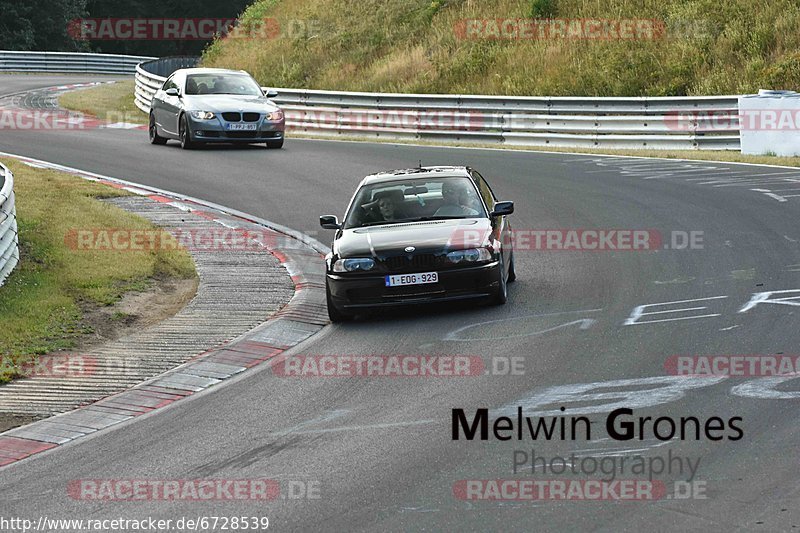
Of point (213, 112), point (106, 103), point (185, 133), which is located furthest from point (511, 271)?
point (106, 103)

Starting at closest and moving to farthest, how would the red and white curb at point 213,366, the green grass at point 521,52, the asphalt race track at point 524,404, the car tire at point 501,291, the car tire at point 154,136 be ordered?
the asphalt race track at point 524,404 < the red and white curb at point 213,366 < the car tire at point 501,291 < the car tire at point 154,136 < the green grass at point 521,52

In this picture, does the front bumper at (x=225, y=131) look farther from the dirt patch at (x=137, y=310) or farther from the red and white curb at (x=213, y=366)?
the dirt patch at (x=137, y=310)

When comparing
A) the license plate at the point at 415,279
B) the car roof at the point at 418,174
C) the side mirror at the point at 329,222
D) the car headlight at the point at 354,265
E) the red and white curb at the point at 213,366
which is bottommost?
the red and white curb at the point at 213,366

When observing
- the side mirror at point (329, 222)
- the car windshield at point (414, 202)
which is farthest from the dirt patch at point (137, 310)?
the car windshield at point (414, 202)

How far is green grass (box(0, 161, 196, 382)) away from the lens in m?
12.1

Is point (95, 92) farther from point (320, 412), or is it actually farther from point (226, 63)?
point (320, 412)

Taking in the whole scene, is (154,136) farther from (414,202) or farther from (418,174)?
(414,202)

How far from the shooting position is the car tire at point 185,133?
2700cm

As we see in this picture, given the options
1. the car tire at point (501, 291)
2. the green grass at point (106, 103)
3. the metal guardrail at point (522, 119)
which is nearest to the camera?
the car tire at point (501, 291)

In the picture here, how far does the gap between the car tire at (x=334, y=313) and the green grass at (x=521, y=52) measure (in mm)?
20831

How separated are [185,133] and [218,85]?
5.00 ft

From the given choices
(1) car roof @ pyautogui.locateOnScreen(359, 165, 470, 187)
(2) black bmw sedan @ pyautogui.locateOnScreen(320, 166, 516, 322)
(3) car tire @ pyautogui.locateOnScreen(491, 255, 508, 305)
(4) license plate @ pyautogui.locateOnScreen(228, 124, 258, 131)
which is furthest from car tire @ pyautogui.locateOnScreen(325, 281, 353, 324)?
(4) license plate @ pyautogui.locateOnScreen(228, 124, 258, 131)

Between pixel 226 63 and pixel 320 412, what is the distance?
120 ft

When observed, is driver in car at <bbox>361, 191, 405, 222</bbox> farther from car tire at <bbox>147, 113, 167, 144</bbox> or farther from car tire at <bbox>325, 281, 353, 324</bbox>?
car tire at <bbox>147, 113, 167, 144</bbox>
